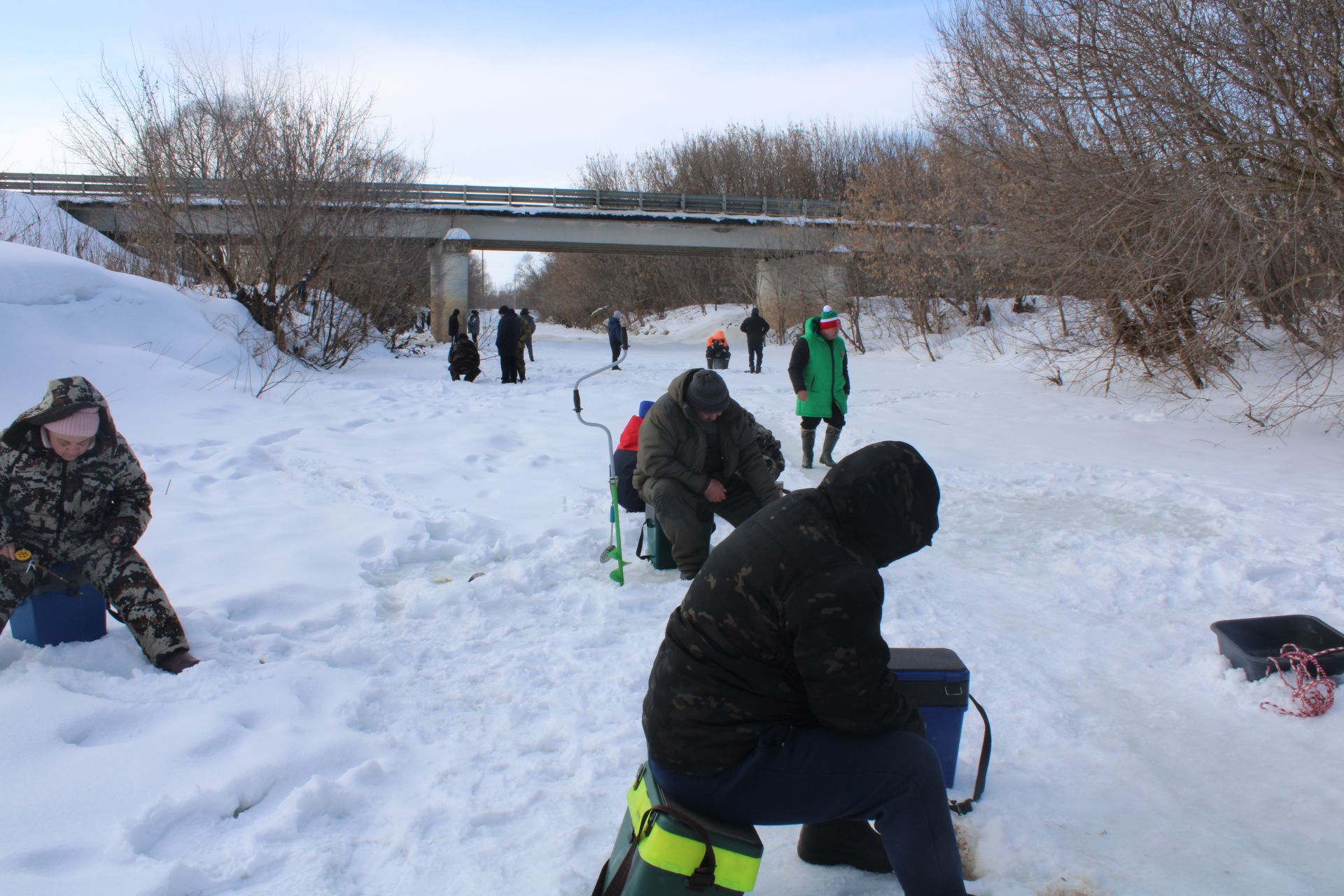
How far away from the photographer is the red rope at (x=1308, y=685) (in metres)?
3.52

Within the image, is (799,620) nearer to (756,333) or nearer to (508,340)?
(508,340)

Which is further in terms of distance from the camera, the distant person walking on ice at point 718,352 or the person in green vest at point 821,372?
the distant person walking on ice at point 718,352

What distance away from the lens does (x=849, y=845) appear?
2.67m

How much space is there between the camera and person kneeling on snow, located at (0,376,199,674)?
12.4ft

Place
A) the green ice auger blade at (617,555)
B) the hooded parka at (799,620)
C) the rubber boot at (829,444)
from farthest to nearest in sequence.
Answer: the rubber boot at (829,444) < the green ice auger blade at (617,555) < the hooded parka at (799,620)

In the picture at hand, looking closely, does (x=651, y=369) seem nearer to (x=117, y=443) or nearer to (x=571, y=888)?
(x=117, y=443)

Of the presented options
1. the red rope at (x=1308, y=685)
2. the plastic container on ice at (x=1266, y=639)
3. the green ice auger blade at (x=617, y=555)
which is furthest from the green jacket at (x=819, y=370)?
the red rope at (x=1308, y=685)

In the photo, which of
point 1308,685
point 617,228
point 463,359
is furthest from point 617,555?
point 617,228

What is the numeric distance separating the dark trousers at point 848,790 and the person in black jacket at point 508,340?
47.6 ft

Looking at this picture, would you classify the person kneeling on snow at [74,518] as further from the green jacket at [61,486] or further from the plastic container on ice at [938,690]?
the plastic container on ice at [938,690]

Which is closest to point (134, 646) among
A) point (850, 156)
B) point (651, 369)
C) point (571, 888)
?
point (571, 888)

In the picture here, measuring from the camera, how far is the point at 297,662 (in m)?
3.95

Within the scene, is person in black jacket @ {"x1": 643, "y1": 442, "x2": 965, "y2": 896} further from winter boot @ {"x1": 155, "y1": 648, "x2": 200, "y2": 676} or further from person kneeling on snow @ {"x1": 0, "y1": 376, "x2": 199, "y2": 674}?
person kneeling on snow @ {"x1": 0, "y1": 376, "x2": 199, "y2": 674}

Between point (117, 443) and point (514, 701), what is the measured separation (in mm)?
2255
